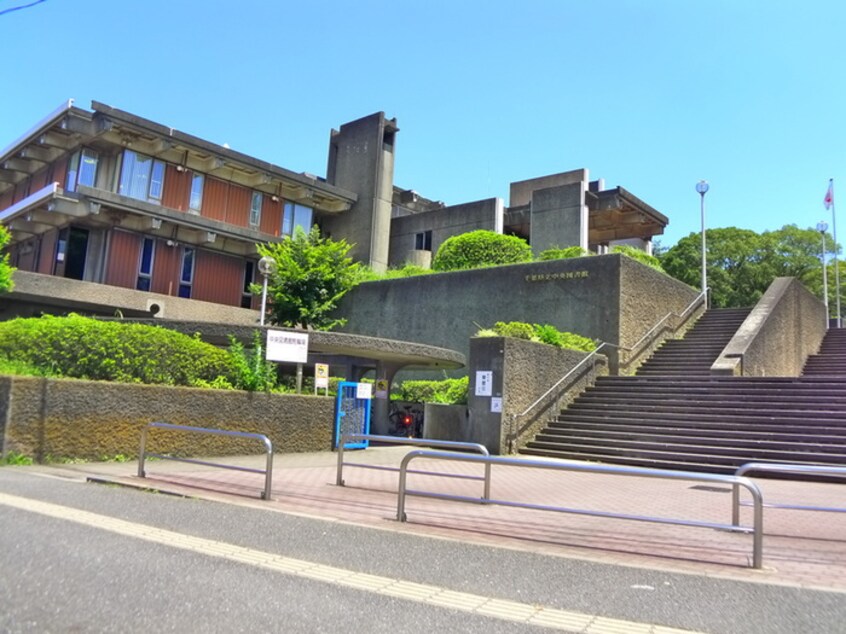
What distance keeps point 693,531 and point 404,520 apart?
3316 mm

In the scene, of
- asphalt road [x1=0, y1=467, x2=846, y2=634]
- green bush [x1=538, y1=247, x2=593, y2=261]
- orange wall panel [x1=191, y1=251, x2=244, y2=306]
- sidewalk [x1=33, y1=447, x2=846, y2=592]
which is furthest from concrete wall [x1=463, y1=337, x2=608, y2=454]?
orange wall panel [x1=191, y1=251, x2=244, y2=306]

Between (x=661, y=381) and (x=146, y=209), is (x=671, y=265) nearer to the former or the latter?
(x=661, y=381)

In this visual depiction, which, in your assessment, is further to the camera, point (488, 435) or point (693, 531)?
point (488, 435)

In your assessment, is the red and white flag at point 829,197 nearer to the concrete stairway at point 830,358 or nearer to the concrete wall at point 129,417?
the concrete stairway at point 830,358

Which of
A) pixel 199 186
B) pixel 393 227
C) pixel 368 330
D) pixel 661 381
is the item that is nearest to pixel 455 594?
pixel 661 381

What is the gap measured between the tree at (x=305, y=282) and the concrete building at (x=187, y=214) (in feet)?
13.3

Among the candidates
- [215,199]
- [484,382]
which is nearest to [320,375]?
[484,382]

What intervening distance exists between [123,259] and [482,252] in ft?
46.8

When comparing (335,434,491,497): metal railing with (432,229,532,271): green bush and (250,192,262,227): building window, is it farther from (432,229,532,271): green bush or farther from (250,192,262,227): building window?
(250,192,262,227): building window

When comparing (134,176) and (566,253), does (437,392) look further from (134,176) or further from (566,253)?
(134,176)

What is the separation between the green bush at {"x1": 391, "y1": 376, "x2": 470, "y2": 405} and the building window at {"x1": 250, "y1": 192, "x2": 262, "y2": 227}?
13.0 metres

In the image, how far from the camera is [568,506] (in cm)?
873

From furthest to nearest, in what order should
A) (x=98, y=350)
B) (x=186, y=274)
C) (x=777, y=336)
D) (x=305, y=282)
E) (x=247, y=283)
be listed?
(x=247, y=283)
(x=186, y=274)
(x=305, y=282)
(x=777, y=336)
(x=98, y=350)

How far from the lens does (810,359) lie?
26406 mm
